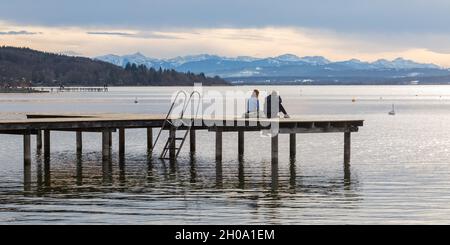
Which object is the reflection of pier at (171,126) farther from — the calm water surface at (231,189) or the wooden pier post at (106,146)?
the calm water surface at (231,189)

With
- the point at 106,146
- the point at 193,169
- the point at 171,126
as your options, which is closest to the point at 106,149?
the point at 106,146

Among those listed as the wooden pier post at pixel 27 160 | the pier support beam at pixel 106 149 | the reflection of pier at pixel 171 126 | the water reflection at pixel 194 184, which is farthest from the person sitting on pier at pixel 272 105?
the wooden pier post at pixel 27 160

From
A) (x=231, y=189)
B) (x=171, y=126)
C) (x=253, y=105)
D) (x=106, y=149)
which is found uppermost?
(x=253, y=105)

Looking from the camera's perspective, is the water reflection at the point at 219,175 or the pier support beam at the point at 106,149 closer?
the water reflection at the point at 219,175

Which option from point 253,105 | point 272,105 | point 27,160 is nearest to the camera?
point 27,160

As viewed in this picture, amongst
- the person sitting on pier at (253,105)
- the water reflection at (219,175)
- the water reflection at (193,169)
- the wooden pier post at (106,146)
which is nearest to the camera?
the water reflection at (219,175)

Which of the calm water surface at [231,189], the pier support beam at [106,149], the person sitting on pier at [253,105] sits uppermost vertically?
the person sitting on pier at [253,105]

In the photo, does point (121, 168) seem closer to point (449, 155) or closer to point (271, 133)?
point (271, 133)

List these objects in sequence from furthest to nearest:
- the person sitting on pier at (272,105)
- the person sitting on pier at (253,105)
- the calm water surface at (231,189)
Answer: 1. the person sitting on pier at (253,105)
2. the person sitting on pier at (272,105)
3. the calm water surface at (231,189)

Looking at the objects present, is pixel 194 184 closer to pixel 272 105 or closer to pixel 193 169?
pixel 193 169

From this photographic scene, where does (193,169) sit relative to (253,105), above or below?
below

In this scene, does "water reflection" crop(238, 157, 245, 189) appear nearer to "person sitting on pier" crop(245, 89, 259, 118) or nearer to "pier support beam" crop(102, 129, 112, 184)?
"person sitting on pier" crop(245, 89, 259, 118)
